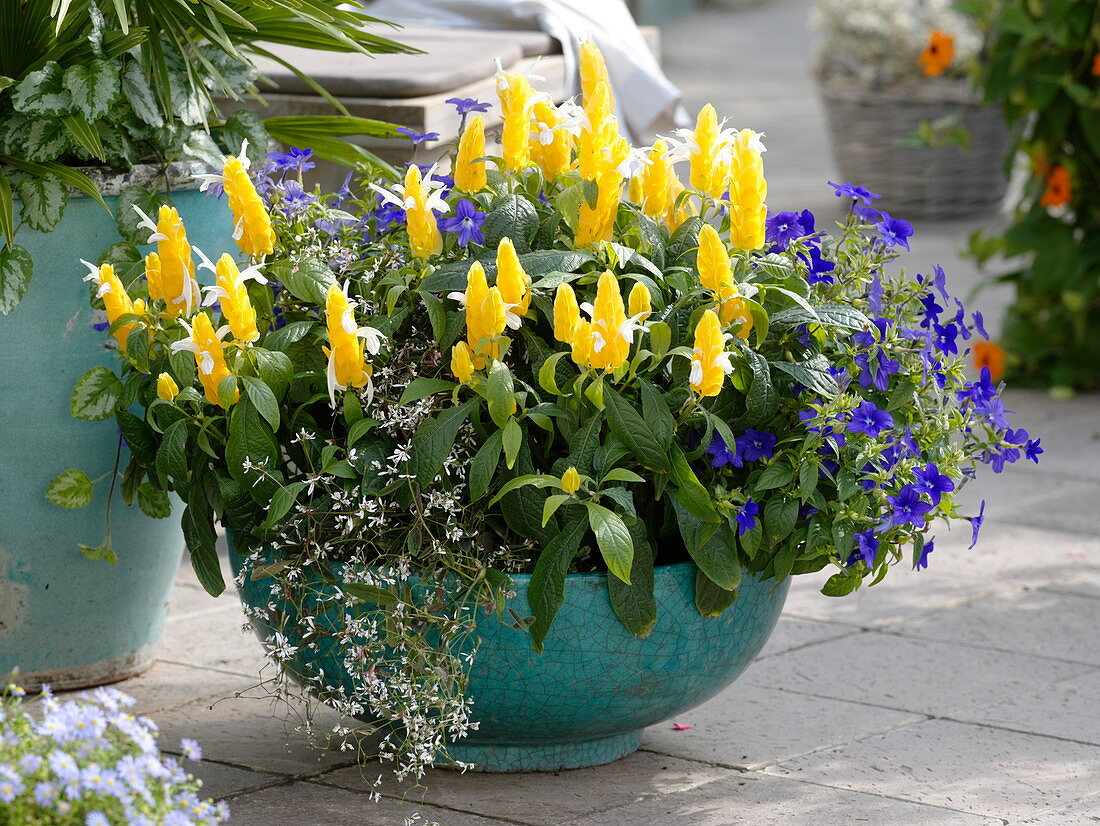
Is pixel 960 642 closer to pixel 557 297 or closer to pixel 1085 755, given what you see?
pixel 1085 755

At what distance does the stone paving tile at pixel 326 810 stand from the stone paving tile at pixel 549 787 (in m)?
0.03

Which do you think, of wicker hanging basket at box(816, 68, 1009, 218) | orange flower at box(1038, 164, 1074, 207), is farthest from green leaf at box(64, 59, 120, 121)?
wicker hanging basket at box(816, 68, 1009, 218)

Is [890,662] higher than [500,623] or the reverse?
the reverse

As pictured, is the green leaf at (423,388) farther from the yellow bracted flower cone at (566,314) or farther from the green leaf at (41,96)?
the green leaf at (41,96)

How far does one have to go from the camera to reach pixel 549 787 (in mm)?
2180

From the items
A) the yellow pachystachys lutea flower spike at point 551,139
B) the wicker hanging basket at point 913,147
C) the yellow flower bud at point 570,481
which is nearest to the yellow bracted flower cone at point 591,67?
the yellow pachystachys lutea flower spike at point 551,139

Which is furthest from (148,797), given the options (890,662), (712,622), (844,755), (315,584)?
(890,662)

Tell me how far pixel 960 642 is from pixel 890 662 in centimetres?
19

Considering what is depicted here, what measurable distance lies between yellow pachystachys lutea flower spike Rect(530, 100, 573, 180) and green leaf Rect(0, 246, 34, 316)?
2.69 ft

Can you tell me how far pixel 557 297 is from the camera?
1.87 meters

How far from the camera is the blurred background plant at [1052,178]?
438cm

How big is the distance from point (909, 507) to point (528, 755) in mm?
691

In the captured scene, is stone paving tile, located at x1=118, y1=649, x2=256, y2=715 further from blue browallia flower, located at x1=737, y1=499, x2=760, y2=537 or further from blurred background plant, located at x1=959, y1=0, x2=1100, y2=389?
blurred background plant, located at x1=959, y1=0, x2=1100, y2=389

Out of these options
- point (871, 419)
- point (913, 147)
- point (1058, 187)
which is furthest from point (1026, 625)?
point (913, 147)
